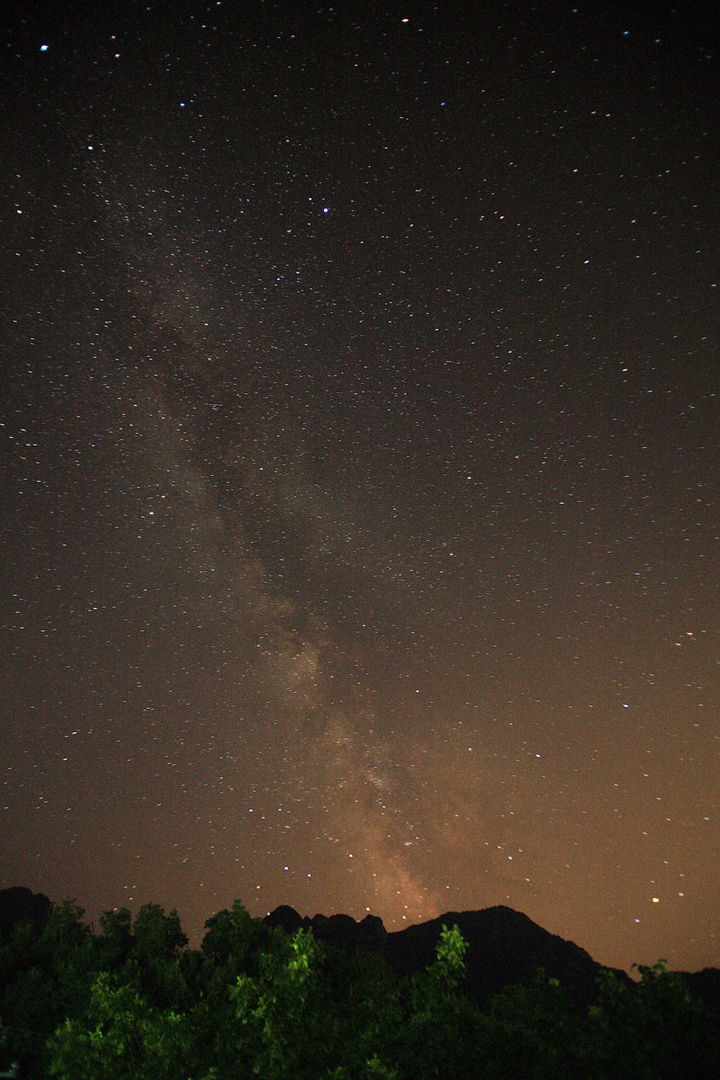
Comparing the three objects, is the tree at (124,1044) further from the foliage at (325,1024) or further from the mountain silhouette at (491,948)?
the mountain silhouette at (491,948)

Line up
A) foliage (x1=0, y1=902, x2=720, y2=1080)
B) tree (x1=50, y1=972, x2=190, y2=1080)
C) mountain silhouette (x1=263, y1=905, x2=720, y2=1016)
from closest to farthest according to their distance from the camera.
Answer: foliage (x1=0, y1=902, x2=720, y2=1080) → tree (x1=50, y1=972, x2=190, y2=1080) → mountain silhouette (x1=263, y1=905, x2=720, y2=1016)

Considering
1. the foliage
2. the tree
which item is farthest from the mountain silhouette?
the tree

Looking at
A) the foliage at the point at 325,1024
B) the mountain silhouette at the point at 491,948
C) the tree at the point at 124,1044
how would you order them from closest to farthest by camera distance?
the foliage at the point at 325,1024 → the tree at the point at 124,1044 → the mountain silhouette at the point at 491,948

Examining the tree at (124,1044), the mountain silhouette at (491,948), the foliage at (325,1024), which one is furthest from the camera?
the mountain silhouette at (491,948)

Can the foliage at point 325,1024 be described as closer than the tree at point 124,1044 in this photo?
Yes

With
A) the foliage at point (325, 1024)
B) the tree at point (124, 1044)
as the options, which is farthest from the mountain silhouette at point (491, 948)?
the tree at point (124, 1044)

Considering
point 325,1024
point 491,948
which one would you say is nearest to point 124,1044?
point 325,1024

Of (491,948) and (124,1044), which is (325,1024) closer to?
(124,1044)

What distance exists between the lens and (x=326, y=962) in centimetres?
1106

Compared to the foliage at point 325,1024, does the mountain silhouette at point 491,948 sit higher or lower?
lower

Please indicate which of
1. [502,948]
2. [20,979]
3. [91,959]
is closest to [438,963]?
[91,959]

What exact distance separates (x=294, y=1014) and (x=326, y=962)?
529 centimetres

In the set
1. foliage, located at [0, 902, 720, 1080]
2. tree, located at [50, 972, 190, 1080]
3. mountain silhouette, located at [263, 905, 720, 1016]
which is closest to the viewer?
foliage, located at [0, 902, 720, 1080]

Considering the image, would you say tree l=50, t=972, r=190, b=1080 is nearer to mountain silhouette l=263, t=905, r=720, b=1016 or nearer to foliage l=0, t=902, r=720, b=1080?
foliage l=0, t=902, r=720, b=1080
